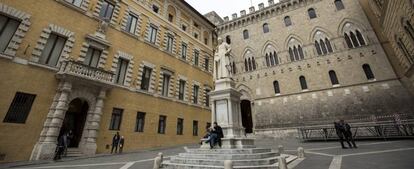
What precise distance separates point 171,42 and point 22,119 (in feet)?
43.3

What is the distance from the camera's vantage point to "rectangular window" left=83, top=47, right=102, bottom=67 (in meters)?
12.5

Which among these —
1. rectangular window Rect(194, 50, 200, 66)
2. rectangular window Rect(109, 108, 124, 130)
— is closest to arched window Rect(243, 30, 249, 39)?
rectangular window Rect(194, 50, 200, 66)

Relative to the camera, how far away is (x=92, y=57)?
12766 mm

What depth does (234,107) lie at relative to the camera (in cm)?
862

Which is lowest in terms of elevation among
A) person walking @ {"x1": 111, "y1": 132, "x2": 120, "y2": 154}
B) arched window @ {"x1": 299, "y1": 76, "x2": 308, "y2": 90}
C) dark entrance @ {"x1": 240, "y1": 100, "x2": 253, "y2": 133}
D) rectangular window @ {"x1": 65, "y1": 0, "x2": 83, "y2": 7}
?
person walking @ {"x1": 111, "y1": 132, "x2": 120, "y2": 154}

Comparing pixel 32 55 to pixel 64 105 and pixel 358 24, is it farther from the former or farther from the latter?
pixel 358 24

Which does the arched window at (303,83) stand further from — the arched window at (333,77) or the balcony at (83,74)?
the balcony at (83,74)

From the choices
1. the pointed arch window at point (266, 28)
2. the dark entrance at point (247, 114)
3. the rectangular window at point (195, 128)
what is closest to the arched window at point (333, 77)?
the pointed arch window at point (266, 28)

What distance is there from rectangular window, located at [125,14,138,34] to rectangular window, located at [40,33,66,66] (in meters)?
5.17

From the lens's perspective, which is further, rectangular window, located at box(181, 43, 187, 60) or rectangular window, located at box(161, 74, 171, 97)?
rectangular window, located at box(181, 43, 187, 60)

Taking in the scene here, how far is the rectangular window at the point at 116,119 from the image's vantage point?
12660 millimetres

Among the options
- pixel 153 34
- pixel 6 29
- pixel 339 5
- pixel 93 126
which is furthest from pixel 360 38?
pixel 6 29

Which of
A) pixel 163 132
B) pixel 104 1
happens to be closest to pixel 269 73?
pixel 163 132

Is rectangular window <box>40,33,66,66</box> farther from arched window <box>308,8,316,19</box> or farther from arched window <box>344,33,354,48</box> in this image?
arched window <box>344,33,354,48</box>
